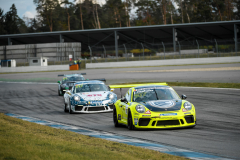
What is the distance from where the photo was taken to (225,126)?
29.0 feet

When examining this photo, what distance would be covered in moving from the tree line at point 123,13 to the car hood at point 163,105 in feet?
258

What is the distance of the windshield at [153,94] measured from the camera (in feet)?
30.3

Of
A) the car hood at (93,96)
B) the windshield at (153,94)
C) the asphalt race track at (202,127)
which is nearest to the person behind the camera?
the asphalt race track at (202,127)

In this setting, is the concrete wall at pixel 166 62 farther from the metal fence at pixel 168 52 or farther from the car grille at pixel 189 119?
the car grille at pixel 189 119

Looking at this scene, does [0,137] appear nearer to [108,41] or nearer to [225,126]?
[225,126]

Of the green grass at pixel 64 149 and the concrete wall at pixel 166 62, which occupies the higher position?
the concrete wall at pixel 166 62

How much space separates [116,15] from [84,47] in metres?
25.3

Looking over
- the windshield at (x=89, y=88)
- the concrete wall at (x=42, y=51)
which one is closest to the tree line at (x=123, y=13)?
the concrete wall at (x=42, y=51)

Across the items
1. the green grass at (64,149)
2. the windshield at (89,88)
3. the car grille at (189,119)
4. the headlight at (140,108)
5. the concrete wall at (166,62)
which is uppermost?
the concrete wall at (166,62)

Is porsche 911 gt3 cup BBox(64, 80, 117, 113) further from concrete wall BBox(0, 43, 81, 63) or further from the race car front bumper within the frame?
concrete wall BBox(0, 43, 81, 63)

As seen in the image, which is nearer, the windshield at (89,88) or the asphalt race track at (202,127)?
the asphalt race track at (202,127)

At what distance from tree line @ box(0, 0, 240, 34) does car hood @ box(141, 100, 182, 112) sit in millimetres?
78676

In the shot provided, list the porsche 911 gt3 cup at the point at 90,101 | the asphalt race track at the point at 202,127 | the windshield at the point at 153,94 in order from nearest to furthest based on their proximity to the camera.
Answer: the asphalt race track at the point at 202,127 → the windshield at the point at 153,94 → the porsche 911 gt3 cup at the point at 90,101

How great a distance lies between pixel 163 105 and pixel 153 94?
0.78 m
